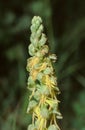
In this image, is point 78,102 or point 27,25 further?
point 27,25

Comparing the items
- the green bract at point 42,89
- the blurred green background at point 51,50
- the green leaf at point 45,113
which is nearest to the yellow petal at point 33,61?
the green bract at point 42,89

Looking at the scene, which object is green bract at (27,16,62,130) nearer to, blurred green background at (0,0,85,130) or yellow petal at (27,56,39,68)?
yellow petal at (27,56,39,68)

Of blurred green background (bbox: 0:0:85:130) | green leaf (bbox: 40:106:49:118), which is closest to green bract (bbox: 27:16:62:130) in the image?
green leaf (bbox: 40:106:49:118)

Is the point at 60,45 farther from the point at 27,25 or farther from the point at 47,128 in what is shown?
the point at 47,128

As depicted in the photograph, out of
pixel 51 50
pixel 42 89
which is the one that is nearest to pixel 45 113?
pixel 42 89

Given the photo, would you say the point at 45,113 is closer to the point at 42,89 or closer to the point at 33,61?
the point at 42,89

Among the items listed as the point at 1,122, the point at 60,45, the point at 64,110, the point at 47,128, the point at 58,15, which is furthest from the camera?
the point at 58,15

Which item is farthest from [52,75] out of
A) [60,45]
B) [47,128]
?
[60,45]
